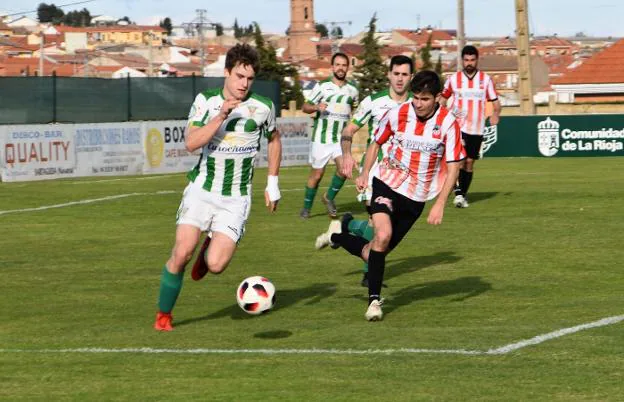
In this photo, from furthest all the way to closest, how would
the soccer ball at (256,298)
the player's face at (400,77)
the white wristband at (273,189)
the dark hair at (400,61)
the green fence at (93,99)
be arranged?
the green fence at (93,99) < the player's face at (400,77) < the dark hair at (400,61) < the white wristband at (273,189) < the soccer ball at (256,298)

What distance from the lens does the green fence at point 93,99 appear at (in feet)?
105

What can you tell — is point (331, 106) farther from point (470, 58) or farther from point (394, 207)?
point (394, 207)

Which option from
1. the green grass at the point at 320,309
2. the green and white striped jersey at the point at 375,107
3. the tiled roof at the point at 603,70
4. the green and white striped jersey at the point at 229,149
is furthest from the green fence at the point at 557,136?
the tiled roof at the point at 603,70

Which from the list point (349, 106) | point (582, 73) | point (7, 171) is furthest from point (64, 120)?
point (582, 73)

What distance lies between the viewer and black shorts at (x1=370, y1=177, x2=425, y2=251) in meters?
10.5

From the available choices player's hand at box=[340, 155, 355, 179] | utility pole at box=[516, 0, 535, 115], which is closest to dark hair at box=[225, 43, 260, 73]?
player's hand at box=[340, 155, 355, 179]

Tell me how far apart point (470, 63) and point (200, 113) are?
35.2 ft

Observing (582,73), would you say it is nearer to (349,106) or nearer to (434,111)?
(349,106)

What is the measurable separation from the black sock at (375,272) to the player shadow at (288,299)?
94 cm

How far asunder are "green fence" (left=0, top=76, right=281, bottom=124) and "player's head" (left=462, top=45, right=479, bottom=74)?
14572mm

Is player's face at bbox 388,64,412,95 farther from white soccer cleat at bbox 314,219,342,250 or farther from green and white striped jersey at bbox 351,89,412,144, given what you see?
white soccer cleat at bbox 314,219,342,250

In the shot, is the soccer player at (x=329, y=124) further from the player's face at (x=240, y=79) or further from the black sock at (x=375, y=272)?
the player's face at (x=240, y=79)

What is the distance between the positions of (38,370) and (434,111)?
13.0 ft

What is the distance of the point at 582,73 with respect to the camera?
9188cm
